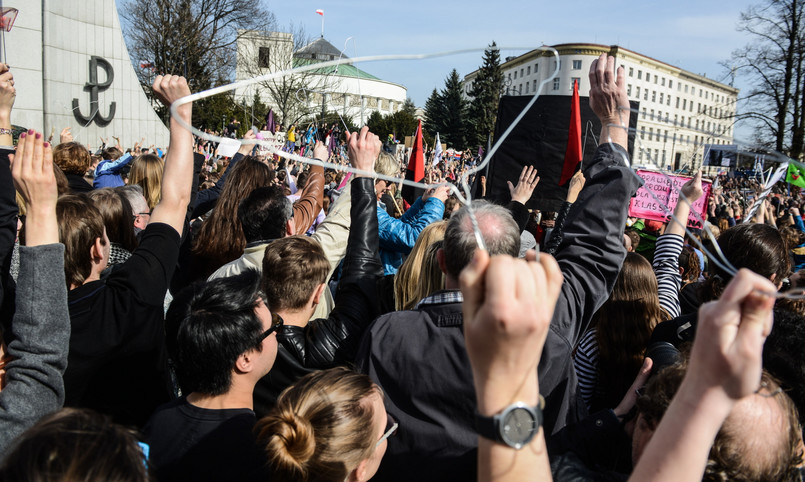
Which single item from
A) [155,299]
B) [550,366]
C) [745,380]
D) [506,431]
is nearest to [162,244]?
[155,299]

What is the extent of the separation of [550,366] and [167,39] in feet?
120

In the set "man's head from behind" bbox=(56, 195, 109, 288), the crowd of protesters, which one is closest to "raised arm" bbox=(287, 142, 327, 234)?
the crowd of protesters

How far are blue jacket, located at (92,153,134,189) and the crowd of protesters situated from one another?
10.2 feet

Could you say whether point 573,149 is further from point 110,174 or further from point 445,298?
point 110,174

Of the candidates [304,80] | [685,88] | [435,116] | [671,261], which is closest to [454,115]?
[435,116]

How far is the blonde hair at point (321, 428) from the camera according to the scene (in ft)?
5.25

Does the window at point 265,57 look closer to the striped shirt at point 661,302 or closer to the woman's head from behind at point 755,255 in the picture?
the striped shirt at point 661,302

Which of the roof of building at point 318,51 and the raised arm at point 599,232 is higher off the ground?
the roof of building at point 318,51

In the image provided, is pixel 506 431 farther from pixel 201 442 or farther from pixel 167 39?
pixel 167 39

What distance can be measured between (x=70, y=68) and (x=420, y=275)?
20874mm

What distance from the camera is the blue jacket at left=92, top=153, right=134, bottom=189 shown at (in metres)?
5.93

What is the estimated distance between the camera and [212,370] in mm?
1882

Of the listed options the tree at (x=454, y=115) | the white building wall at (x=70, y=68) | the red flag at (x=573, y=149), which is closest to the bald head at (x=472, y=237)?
the red flag at (x=573, y=149)

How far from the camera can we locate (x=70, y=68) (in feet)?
61.4
